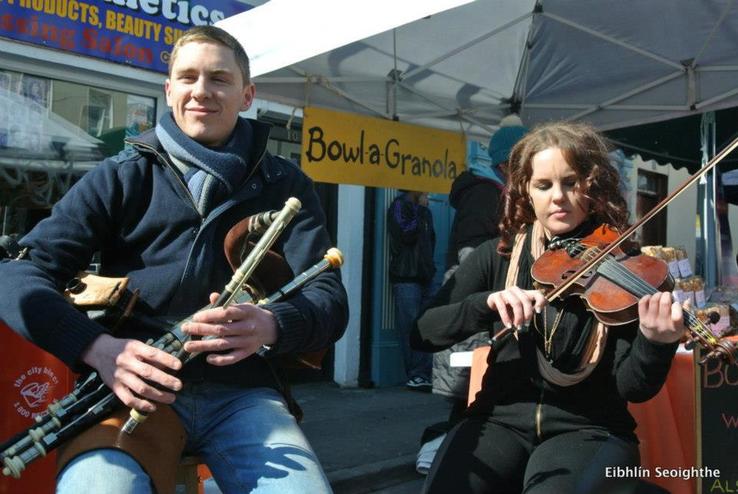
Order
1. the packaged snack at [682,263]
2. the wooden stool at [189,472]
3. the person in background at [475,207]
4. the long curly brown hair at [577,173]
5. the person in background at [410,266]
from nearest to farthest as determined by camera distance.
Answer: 1. the wooden stool at [189,472]
2. the long curly brown hair at [577,173]
3. the packaged snack at [682,263]
4. the person in background at [475,207]
5. the person in background at [410,266]

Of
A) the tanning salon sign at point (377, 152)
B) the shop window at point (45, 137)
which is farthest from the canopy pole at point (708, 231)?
the shop window at point (45, 137)

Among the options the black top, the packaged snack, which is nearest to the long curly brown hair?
the black top

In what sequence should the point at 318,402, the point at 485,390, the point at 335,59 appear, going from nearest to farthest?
the point at 485,390 < the point at 335,59 < the point at 318,402

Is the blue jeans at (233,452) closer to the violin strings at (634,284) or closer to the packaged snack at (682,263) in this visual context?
the violin strings at (634,284)

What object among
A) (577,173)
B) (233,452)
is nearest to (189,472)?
(233,452)

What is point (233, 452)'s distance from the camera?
187cm

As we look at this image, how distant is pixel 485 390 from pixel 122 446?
1111mm

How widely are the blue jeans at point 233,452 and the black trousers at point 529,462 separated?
20.2 inches

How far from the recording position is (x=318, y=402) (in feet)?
21.1

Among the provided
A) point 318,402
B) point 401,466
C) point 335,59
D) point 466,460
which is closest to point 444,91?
point 335,59

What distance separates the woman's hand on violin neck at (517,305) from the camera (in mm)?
2088

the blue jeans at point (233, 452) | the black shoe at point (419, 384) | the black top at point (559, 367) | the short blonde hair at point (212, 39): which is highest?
the short blonde hair at point (212, 39)

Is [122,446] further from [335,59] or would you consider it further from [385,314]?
[385,314]

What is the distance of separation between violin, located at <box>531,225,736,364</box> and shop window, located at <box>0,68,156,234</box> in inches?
153
